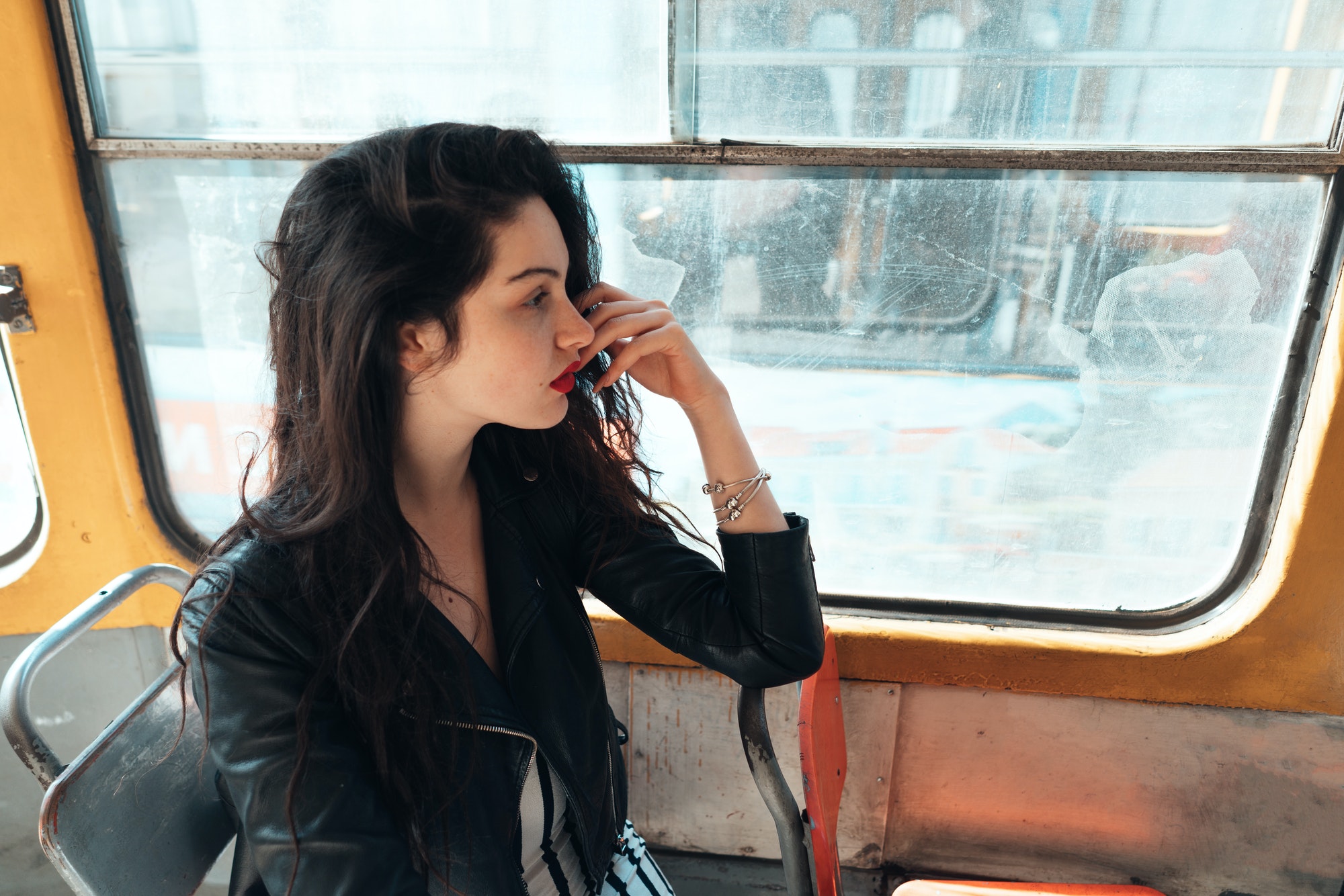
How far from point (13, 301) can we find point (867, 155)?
216cm

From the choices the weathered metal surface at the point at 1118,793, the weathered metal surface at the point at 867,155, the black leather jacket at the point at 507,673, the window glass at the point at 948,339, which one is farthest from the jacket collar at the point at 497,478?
the weathered metal surface at the point at 1118,793

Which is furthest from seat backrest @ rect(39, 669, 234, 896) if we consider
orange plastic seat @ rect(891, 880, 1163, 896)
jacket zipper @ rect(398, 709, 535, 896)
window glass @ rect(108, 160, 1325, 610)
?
orange plastic seat @ rect(891, 880, 1163, 896)

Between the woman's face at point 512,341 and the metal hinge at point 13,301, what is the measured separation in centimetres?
146

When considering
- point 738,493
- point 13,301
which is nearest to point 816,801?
point 738,493

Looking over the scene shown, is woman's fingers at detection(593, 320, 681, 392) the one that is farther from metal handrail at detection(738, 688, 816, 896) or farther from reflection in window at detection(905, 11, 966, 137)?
reflection in window at detection(905, 11, 966, 137)

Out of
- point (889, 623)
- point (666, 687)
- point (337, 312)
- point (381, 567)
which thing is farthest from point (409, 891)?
point (889, 623)

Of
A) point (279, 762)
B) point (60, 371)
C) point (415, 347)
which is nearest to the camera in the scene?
point (279, 762)

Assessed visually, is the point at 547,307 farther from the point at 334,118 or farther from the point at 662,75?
the point at 334,118

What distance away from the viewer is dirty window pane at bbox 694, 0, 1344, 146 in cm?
169

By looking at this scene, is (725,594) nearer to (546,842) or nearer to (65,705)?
(546,842)

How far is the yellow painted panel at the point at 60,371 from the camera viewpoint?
191 cm

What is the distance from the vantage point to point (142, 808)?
1.29 meters

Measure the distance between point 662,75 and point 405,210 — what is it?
40.6 inches

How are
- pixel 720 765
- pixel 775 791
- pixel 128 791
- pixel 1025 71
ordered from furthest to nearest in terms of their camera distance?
pixel 720 765 < pixel 1025 71 < pixel 775 791 < pixel 128 791
